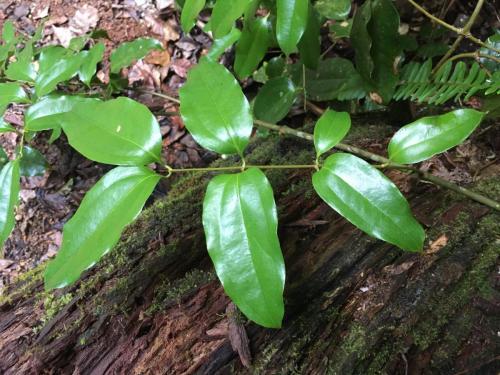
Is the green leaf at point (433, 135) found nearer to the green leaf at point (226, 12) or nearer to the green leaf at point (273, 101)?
the green leaf at point (226, 12)

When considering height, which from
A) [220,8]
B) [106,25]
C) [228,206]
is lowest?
[106,25]

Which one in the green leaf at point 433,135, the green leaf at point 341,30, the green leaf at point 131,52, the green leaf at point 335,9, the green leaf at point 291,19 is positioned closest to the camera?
the green leaf at point 433,135

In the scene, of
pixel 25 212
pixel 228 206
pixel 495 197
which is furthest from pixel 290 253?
pixel 25 212

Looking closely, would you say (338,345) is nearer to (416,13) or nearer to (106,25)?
(416,13)

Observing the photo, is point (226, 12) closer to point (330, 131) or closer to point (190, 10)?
point (190, 10)

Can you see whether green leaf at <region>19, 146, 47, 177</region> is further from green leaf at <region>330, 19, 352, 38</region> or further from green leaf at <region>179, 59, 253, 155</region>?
green leaf at <region>330, 19, 352, 38</region>

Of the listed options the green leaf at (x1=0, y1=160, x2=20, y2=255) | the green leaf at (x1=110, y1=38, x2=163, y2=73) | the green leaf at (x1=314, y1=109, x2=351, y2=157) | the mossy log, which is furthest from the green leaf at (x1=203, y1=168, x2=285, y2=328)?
the green leaf at (x1=110, y1=38, x2=163, y2=73)

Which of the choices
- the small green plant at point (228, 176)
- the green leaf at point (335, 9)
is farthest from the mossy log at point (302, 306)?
the green leaf at point (335, 9)
